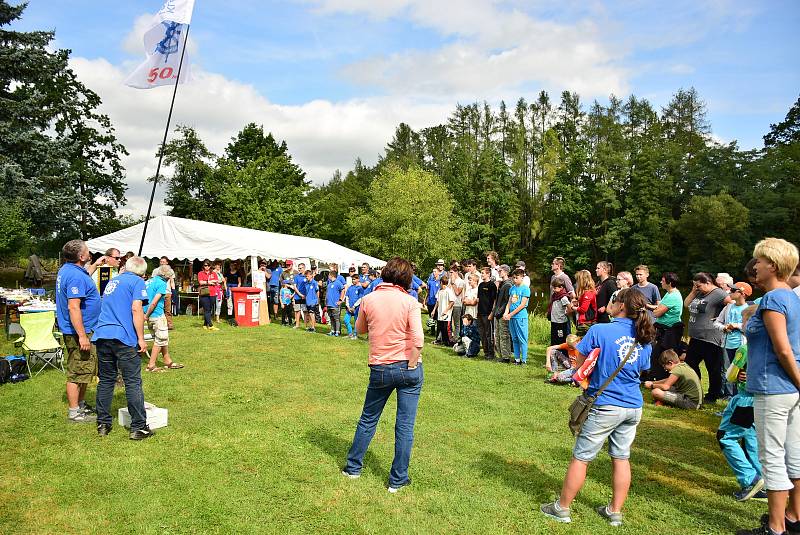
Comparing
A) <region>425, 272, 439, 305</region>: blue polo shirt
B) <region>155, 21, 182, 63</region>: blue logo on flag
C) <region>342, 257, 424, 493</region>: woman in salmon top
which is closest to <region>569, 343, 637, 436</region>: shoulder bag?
<region>342, 257, 424, 493</region>: woman in salmon top

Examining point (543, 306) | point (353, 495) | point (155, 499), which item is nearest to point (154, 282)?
point (155, 499)

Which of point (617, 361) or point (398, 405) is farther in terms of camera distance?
point (398, 405)

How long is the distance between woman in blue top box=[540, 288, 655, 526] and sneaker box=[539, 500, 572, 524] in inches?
2.1

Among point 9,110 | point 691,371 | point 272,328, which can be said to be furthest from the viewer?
point 9,110

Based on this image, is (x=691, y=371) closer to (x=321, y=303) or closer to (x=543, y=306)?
(x=321, y=303)

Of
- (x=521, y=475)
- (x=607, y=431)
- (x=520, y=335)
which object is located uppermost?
(x=607, y=431)

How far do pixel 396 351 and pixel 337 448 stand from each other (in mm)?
1740

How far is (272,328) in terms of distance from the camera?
14094 mm

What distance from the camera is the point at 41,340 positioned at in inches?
320

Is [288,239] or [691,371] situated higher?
[288,239]

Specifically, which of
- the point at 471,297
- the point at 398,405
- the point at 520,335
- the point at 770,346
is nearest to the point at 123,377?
the point at 398,405

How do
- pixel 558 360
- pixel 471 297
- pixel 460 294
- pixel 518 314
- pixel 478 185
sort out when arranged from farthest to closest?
pixel 478 185 → pixel 460 294 → pixel 471 297 → pixel 518 314 → pixel 558 360

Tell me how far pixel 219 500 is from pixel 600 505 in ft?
9.89

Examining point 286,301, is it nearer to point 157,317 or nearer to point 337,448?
point 157,317
